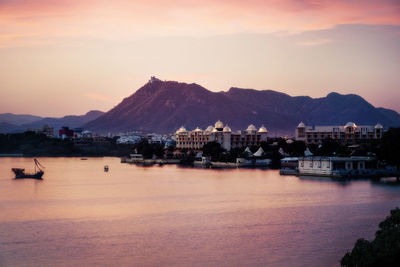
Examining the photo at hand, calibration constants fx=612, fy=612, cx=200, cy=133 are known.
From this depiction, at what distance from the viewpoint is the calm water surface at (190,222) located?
11.1 meters

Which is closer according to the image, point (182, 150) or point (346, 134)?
point (346, 134)

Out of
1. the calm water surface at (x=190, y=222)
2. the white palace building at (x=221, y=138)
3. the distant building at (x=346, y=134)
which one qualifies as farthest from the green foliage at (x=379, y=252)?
the white palace building at (x=221, y=138)

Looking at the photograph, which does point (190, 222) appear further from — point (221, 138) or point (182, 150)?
point (221, 138)

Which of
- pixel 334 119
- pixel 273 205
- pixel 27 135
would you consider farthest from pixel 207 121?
pixel 273 205

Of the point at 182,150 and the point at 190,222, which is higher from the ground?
the point at 182,150

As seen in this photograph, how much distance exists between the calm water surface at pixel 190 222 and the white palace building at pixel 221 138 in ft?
83.1

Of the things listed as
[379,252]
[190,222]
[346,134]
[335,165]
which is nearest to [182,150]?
[346,134]

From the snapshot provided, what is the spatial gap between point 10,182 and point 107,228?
13181 millimetres

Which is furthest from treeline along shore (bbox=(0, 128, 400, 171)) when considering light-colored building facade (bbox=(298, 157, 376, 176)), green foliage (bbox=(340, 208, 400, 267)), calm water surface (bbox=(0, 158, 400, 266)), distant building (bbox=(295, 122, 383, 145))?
green foliage (bbox=(340, 208, 400, 267))

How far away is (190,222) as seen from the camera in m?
14.5

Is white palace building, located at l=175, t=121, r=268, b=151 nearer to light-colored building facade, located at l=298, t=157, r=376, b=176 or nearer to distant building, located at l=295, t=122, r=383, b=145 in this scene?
distant building, located at l=295, t=122, r=383, b=145

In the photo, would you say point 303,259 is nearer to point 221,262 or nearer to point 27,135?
point 221,262

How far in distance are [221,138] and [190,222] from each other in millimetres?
35042

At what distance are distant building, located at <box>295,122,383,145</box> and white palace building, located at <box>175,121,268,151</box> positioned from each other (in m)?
3.98
